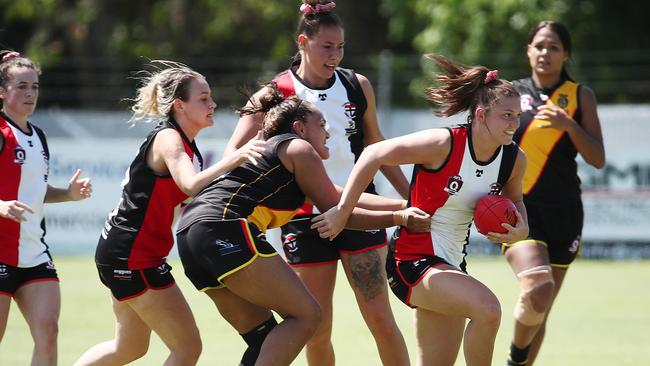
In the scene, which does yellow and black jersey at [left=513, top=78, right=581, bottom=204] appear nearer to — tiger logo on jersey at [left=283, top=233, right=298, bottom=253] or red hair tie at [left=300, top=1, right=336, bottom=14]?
red hair tie at [left=300, top=1, right=336, bottom=14]

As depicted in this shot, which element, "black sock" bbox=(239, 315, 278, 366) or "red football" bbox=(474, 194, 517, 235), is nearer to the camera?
"black sock" bbox=(239, 315, 278, 366)

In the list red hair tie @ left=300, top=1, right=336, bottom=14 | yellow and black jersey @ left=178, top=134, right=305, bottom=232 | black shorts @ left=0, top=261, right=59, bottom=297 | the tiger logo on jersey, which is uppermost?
red hair tie @ left=300, top=1, right=336, bottom=14

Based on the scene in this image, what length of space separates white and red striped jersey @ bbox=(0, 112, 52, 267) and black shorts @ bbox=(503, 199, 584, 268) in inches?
120

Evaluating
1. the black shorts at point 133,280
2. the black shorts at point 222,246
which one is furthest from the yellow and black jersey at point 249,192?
the black shorts at point 133,280

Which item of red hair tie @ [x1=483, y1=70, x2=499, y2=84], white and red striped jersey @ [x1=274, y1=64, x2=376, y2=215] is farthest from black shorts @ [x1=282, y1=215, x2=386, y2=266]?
red hair tie @ [x1=483, y1=70, x2=499, y2=84]

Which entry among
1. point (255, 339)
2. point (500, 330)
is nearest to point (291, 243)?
point (255, 339)

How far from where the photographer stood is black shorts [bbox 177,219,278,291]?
495cm

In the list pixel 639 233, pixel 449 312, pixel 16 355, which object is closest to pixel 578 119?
pixel 449 312

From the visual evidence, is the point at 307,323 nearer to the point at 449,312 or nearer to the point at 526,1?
the point at 449,312

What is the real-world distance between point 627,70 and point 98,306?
375 inches

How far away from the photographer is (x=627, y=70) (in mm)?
16078

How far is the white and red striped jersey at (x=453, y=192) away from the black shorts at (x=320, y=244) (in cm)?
65

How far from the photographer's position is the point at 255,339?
5.14m

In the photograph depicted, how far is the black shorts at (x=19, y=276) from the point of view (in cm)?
584
